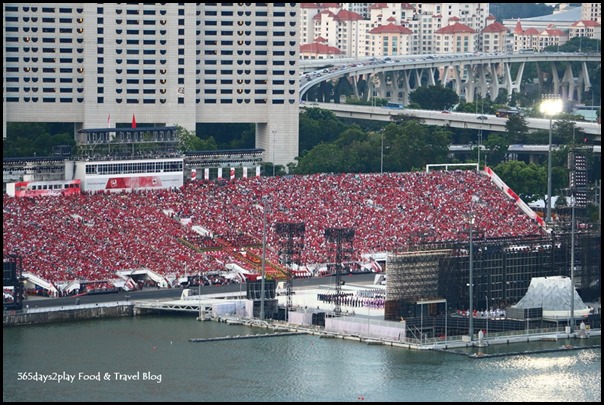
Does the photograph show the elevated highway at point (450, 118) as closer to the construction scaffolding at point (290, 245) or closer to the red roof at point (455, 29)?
the construction scaffolding at point (290, 245)

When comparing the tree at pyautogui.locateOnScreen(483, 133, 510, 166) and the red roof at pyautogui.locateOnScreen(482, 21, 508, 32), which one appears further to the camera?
the red roof at pyautogui.locateOnScreen(482, 21, 508, 32)

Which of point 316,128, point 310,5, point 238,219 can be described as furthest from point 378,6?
point 238,219

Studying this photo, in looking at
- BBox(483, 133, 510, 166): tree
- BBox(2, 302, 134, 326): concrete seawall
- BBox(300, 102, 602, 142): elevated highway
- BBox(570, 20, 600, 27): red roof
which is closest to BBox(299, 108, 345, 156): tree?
BBox(300, 102, 602, 142): elevated highway

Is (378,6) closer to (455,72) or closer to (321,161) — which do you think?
(455,72)

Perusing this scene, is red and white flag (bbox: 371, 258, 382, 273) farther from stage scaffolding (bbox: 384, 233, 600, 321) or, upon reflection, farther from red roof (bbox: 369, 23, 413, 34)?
red roof (bbox: 369, 23, 413, 34)

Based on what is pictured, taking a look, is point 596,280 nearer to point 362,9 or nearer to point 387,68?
point 387,68

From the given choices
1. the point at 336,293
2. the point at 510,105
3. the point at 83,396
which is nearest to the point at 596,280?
the point at 336,293
